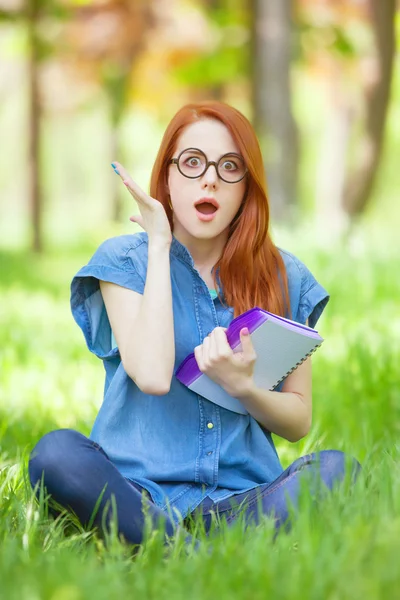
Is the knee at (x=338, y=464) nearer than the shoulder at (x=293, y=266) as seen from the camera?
Yes

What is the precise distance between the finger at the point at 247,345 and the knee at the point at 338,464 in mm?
329

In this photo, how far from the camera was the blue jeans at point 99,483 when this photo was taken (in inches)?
95.2

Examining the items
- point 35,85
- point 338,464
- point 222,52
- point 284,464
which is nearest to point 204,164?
point 338,464

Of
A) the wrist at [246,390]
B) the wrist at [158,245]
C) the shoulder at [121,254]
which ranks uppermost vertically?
the wrist at [158,245]

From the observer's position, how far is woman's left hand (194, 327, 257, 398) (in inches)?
98.1

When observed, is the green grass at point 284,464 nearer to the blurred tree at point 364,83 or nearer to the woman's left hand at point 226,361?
the woman's left hand at point 226,361

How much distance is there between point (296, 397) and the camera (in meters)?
2.79

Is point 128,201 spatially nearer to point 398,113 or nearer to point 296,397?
point 398,113

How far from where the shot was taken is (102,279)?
2717 millimetres

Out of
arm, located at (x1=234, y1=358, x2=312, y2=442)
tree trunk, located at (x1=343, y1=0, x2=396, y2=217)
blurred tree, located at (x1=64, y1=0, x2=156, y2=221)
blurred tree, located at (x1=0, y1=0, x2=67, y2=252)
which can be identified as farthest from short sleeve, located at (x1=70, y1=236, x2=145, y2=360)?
blurred tree, located at (x1=64, y1=0, x2=156, y2=221)

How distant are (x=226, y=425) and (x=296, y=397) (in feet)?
0.73

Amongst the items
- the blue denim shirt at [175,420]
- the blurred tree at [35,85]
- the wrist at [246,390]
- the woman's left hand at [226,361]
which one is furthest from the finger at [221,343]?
the blurred tree at [35,85]

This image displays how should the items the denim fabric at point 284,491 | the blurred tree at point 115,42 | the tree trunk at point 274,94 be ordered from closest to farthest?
1. the denim fabric at point 284,491
2. the tree trunk at point 274,94
3. the blurred tree at point 115,42

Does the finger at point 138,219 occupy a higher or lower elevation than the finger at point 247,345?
higher
